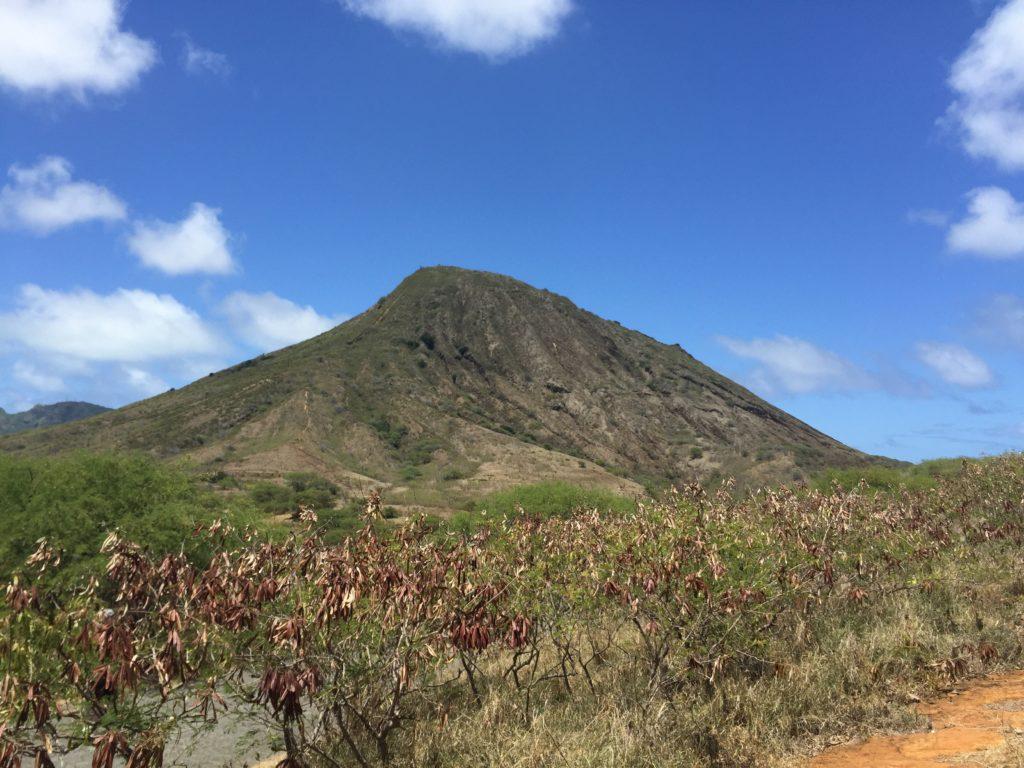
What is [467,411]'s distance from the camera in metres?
81.9

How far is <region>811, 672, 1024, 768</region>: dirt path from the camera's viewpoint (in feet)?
18.7

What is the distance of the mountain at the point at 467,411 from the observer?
6218 cm

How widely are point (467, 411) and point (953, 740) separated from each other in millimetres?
76431

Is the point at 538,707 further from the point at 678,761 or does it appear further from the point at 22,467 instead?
the point at 22,467

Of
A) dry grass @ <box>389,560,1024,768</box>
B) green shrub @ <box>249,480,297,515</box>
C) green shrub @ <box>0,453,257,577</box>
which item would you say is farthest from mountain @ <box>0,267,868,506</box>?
dry grass @ <box>389,560,1024,768</box>

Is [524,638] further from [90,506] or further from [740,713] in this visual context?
[90,506]

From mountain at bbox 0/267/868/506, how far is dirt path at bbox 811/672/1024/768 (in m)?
41.6

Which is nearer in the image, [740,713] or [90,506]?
[740,713]

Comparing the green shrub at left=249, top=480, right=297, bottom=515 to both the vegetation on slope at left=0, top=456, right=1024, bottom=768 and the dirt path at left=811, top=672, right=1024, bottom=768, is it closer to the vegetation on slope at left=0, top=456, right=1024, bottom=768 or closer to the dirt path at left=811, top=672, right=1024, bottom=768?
the vegetation on slope at left=0, top=456, right=1024, bottom=768

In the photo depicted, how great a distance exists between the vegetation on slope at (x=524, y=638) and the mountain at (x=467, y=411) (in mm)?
39464

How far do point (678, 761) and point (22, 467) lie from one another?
17884 millimetres

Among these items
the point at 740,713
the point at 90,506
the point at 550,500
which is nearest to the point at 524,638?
the point at 740,713

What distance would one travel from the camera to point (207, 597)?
4.88 metres

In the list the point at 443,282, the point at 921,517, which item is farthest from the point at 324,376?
the point at 921,517
